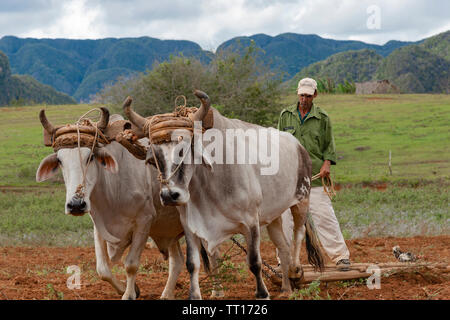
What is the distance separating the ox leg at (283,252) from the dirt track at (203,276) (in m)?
0.15

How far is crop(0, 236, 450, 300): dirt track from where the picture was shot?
5.81m

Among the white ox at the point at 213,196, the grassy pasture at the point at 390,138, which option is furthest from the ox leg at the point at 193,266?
the grassy pasture at the point at 390,138

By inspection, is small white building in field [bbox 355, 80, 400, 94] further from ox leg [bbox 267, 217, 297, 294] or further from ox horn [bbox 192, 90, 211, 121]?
ox horn [bbox 192, 90, 211, 121]

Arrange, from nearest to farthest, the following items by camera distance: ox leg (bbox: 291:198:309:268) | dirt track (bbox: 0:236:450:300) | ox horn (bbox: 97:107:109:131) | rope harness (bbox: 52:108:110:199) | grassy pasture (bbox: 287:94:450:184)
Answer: rope harness (bbox: 52:108:110:199) < ox horn (bbox: 97:107:109:131) < dirt track (bbox: 0:236:450:300) < ox leg (bbox: 291:198:309:268) < grassy pasture (bbox: 287:94:450:184)

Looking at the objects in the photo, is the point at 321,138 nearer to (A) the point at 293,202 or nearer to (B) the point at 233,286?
(A) the point at 293,202

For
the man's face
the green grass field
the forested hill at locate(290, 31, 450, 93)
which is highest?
the forested hill at locate(290, 31, 450, 93)

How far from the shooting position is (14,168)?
21281mm

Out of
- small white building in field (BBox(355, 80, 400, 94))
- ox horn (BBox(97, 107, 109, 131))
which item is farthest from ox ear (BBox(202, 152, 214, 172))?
small white building in field (BBox(355, 80, 400, 94))

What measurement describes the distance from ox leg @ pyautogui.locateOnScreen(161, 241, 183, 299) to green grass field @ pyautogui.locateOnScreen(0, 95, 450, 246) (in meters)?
5.07

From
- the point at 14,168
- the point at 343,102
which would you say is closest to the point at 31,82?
the point at 343,102

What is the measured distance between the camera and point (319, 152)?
22.8 feet

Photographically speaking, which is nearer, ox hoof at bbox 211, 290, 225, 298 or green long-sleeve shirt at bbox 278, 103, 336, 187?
ox hoof at bbox 211, 290, 225, 298

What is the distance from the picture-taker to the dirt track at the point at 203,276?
5.81 meters

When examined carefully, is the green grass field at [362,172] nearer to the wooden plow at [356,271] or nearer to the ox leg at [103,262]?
the wooden plow at [356,271]
